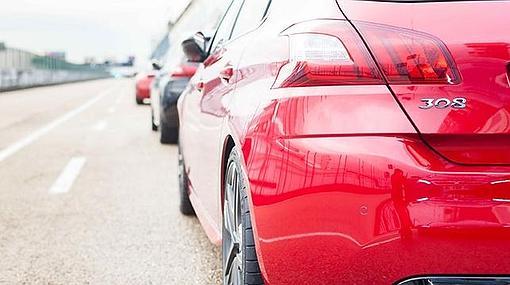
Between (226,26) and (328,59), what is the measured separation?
1.79 m

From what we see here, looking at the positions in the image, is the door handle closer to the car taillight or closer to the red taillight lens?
the car taillight

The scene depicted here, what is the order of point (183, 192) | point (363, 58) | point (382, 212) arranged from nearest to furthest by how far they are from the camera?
1. point (382, 212)
2. point (363, 58)
3. point (183, 192)

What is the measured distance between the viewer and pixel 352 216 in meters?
1.86

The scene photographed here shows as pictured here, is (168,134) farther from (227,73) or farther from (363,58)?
(363,58)

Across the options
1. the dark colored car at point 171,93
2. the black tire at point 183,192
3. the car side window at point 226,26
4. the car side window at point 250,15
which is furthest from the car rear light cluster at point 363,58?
the dark colored car at point 171,93

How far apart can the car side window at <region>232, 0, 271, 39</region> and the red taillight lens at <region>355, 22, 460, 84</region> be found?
757 mm

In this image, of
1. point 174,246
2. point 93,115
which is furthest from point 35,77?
point 174,246

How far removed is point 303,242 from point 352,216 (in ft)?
0.57

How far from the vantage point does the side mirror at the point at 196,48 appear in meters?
3.68

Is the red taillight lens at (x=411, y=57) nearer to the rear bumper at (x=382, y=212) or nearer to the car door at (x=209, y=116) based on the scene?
the rear bumper at (x=382, y=212)

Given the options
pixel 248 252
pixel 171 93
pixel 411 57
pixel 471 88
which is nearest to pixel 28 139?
pixel 171 93

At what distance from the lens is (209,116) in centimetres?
309

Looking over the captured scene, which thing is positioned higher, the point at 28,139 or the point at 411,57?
the point at 411,57

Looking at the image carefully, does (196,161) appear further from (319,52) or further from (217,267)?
(319,52)
